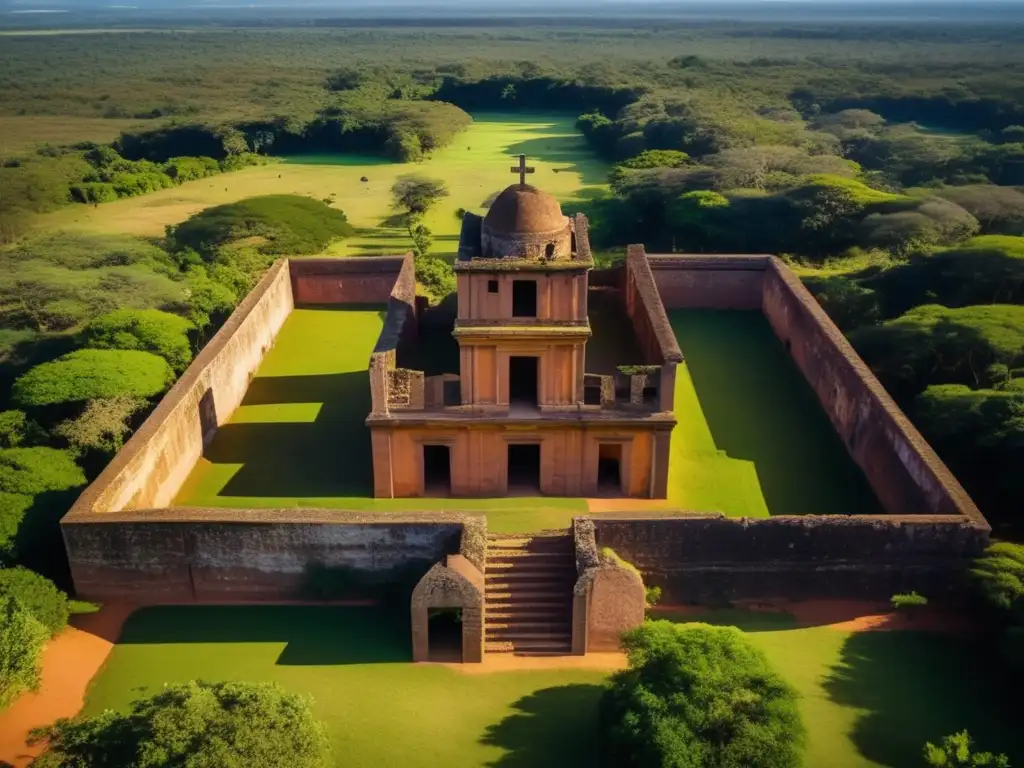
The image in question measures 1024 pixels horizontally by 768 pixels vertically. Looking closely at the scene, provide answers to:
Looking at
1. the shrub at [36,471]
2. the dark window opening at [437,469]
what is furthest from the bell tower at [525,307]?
the shrub at [36,471]

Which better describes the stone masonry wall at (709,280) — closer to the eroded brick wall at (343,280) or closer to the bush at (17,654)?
the eroded brick wall at (343,280)

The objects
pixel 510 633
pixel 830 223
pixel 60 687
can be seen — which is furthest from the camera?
pixel 830 223

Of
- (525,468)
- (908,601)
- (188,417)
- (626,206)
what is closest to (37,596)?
(188,417)

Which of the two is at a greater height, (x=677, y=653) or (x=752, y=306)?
(x=677, y=653)

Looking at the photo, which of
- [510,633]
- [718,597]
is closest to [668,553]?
[718,597]

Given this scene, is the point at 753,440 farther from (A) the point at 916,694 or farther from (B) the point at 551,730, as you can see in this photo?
(B) the point at 551,730

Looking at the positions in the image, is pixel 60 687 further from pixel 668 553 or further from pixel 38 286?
pixel 38 286
